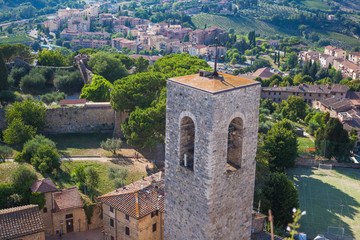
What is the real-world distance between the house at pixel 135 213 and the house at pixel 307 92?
4564 centimetres

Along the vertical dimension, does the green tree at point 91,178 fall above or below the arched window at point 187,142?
below

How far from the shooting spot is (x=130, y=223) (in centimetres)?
2250

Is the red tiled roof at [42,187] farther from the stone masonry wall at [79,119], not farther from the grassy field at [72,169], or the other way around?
the stone masonry wall at [79,119]

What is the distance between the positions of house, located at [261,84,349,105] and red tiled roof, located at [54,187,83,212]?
151 ft

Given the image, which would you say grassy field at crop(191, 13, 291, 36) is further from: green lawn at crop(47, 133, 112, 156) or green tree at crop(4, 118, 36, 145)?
green tree at crop(4, 118, 36, 145)

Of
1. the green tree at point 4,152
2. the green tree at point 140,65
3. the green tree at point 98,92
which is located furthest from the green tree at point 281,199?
the green tree at point 140,65

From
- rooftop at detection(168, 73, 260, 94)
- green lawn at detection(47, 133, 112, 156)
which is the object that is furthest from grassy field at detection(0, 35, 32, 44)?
rooftop at detection(168, 73, 260, 94)

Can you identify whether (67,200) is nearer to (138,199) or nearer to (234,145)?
(138,199)

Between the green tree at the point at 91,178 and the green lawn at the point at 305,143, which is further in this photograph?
the green lawn at the point at 305,143

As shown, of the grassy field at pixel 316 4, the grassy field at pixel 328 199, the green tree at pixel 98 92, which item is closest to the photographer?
the grassy field at pixel 328 199

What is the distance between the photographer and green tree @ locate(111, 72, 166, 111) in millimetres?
37250

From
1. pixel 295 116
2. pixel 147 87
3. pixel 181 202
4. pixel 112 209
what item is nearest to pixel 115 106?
pixel 147 87

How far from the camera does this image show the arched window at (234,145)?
52.7 ft

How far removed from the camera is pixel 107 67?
170 feet
